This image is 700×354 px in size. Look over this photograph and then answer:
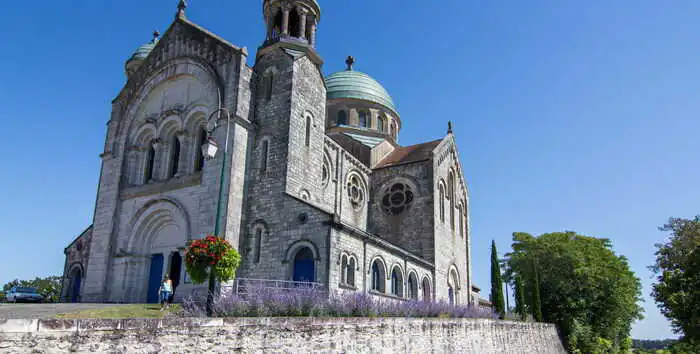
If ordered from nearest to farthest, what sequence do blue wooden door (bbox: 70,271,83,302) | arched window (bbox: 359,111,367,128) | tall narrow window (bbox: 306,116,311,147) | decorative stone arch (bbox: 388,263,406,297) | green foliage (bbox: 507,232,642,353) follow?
tall narrow window (bbox: 306,116,311,147)
decorative stone arch (bbox: 388,263,406,297)
blue wooden door (bbox: 70,271,83,302)
green foliage (bbox: 507,232,642,353)
arched window (bbox: 359,111,367,128)

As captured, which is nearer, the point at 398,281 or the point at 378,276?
the point at 378,276

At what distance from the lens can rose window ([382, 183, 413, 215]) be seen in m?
34.5

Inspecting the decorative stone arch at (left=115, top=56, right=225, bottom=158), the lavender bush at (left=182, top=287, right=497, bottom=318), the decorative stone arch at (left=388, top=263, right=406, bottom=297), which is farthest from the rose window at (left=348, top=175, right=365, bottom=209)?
the lavender bush at (left=182, top=287, right=497, bottom=318)

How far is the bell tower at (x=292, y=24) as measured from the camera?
91.1ft

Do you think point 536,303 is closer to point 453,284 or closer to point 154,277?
point 453,284

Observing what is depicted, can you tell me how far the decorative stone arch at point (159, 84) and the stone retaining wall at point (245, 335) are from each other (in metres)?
14.3

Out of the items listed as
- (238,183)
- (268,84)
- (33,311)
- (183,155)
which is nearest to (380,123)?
(268,84)

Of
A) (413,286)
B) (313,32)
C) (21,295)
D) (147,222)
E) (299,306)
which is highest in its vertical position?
(313,32)

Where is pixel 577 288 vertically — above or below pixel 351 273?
above

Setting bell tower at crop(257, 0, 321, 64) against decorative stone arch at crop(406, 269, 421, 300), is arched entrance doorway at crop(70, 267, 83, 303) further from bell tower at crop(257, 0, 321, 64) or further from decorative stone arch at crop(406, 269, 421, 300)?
decorative stone arch at crop(406, 269, 421, 300)

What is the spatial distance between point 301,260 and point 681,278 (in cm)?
2198

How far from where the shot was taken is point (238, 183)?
2383 cm

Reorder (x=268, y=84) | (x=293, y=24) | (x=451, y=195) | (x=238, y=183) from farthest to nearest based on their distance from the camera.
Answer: (x=451, y=195) < (x=293, y=24) < (x=268, y=84) < (x=238, y=183)

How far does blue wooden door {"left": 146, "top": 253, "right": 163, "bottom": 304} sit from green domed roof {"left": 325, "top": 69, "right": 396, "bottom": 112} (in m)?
22.2
